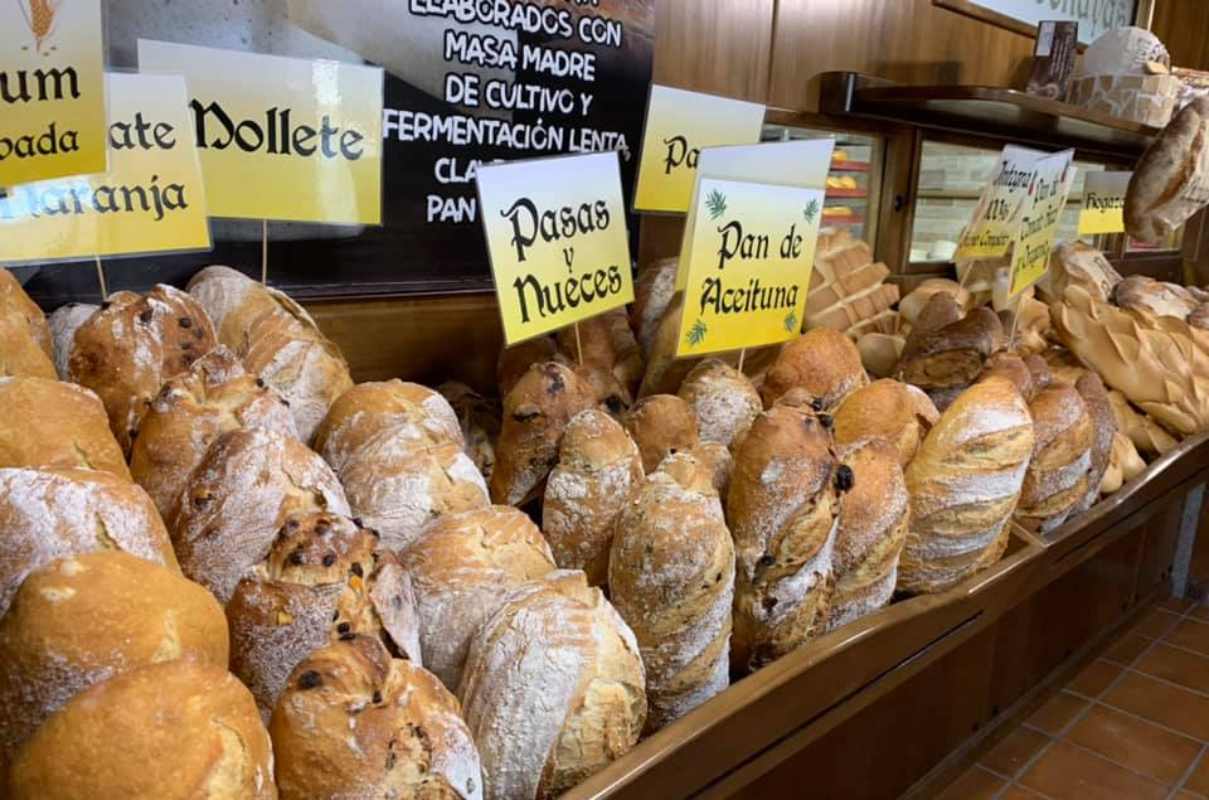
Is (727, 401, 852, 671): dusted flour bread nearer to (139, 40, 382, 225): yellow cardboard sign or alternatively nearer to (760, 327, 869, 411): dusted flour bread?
(760, 327, 869, 411): dusted flour bread

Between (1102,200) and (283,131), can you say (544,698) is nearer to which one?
(283,131)

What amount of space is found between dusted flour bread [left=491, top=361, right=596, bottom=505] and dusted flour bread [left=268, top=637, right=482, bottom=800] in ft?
1.73

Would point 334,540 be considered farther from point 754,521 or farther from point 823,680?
point 823,680

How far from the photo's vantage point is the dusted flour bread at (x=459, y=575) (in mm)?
992

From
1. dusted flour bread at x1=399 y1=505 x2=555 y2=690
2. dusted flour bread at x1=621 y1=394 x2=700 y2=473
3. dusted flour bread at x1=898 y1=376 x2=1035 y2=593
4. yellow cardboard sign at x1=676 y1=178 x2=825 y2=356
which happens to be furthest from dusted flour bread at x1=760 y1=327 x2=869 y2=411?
dusted flour bread at x1=399 y1=505 x2=555 y2=690

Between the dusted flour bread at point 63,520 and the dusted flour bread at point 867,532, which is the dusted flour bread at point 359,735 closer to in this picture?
the dusted flour bread at point 63,520

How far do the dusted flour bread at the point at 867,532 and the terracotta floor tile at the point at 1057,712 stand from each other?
3.93ft

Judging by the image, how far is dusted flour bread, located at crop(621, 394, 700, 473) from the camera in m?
1.33

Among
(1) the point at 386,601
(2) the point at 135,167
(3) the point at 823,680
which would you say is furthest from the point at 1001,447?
(2) the point at 135,167

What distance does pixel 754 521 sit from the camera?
3.97 ft

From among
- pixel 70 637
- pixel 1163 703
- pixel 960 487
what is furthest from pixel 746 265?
pixel 1163 703

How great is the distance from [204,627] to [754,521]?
0.69 meters

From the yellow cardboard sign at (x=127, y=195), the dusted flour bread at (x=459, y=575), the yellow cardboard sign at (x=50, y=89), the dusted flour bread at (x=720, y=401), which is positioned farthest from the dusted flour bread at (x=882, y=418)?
the yellow cardboard sign at (x=50, y=89)

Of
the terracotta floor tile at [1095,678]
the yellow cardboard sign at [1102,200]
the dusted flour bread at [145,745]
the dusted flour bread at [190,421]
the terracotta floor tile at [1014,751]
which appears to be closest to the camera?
the dusted flour bread at [145,745]
